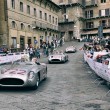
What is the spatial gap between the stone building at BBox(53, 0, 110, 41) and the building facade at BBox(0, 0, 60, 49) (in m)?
8.37

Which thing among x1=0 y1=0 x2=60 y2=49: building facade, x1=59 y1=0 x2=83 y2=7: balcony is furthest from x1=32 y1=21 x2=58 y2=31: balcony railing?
x1=59 y1=0 x2=83 y2=7: balcony

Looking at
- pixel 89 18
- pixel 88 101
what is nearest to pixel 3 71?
pixel 88 101

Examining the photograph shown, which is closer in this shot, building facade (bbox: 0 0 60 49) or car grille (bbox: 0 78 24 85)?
car grille (bbox: 0 78 24 85)

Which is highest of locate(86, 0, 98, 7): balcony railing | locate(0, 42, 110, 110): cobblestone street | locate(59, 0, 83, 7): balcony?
locate(86, 0, 98, 7): balcony railing

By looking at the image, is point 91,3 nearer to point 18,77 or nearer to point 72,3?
point 72,3

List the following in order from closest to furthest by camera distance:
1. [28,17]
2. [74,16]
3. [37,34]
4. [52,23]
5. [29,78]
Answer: [29,78] → [28,17] → [37,34] → [52,23] → [74,16]

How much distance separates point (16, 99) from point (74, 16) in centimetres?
5728

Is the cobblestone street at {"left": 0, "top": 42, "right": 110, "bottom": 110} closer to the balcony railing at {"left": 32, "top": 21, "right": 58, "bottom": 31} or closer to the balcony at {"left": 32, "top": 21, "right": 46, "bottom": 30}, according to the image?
the balcony at {"left": 32, "top": 21, "right": 46, "bottom": 30}

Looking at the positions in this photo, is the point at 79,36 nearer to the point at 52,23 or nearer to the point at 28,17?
the point at 52,23

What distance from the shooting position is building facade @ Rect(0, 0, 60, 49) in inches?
1428

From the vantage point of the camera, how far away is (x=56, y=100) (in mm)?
9320

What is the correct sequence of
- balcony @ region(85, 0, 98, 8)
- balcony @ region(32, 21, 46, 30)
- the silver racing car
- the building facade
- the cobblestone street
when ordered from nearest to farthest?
the cobblestone street → the silver racing car → the building facade → balcony @ region(32, 21, 46, 30) → balcony @ region(85, 0, 98, 8)

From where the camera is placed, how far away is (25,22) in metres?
42.1

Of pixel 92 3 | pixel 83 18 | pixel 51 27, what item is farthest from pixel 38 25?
pixel 92 3
